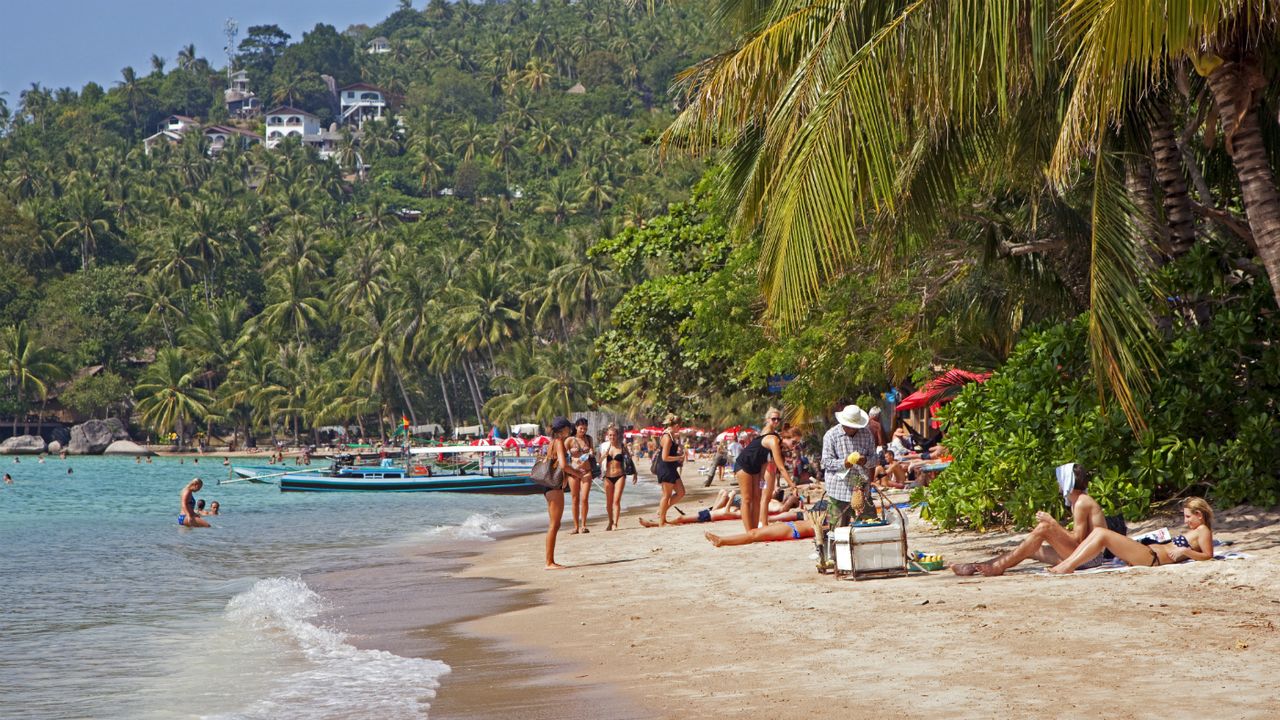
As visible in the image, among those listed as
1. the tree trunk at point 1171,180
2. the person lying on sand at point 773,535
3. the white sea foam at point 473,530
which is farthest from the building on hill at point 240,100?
the tree trunk at point 1171,180

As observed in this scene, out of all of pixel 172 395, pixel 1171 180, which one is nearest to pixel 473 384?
pixel 172 395

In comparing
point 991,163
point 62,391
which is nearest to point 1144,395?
point 991,163

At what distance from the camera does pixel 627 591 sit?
11.7 metres

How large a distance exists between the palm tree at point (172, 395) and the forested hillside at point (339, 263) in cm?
18

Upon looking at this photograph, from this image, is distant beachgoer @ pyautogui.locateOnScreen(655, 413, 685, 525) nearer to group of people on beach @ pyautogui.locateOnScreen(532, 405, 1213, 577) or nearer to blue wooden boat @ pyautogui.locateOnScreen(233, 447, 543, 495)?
group of people on beach @ pyautogui.locateOnScreen(532, 405, 1213, 577)

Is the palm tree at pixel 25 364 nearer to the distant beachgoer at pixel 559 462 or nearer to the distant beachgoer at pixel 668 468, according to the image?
the distant beachgoer at pixel 668 468

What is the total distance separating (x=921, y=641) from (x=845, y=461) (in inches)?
147

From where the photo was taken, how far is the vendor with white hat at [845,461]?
10734 millimetres

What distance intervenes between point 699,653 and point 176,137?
170590mm

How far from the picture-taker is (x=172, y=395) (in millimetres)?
88938

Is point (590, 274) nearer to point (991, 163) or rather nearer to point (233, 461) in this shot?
point (233, 461)

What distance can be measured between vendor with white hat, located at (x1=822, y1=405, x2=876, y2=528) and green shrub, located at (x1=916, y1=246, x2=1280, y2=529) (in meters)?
1.63

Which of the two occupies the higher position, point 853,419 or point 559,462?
A: point 853,419

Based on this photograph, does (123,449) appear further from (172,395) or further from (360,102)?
(360,102)
